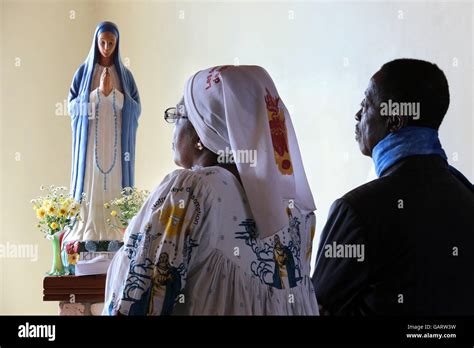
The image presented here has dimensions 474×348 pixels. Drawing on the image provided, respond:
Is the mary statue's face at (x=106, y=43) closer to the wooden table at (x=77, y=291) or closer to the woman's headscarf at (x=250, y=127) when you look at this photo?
the wooden table at (x=77, y=291)

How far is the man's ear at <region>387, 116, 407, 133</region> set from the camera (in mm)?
1549

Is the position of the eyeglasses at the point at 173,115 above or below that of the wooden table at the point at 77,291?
above

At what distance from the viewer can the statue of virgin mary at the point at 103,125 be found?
3.11 meters

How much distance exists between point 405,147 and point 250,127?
0.38 metres

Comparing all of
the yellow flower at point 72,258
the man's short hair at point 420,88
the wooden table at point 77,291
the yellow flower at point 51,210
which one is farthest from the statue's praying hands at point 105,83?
the man's short hair at point 420,88

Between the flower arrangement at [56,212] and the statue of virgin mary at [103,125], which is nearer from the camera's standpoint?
the flower arrangement at [56,212]

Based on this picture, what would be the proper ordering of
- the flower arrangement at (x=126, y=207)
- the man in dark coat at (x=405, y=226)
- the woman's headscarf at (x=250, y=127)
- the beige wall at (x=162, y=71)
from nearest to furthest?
1. the woman's headscarf at (x=250, y=127)
2. the man in dark coat at (x=405, y=226)
3. the flower arrangement at (x=126, y=207)
4. the beige wall at (x=162, y=71)

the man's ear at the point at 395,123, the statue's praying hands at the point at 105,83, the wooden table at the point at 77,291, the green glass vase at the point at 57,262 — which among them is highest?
the statue's praying hands at the point at 105,83

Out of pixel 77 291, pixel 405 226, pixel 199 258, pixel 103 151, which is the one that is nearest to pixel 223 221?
Result: pixel 199 258

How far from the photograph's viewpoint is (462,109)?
262cm

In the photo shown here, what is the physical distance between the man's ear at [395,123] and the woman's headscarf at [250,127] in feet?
0.96

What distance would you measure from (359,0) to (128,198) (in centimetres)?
128

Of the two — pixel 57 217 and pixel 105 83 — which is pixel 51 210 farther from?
pixel 105 83

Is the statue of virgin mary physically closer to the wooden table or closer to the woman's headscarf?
the wooden table
